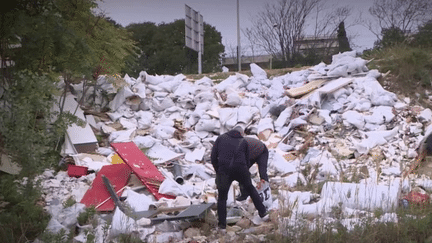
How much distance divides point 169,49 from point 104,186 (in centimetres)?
2219

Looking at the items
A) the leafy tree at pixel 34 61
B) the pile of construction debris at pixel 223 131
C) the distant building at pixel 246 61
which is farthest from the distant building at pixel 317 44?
the leafy tree at pixel 34 61

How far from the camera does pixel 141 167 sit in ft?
23.9

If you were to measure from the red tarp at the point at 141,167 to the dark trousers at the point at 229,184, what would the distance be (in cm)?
164

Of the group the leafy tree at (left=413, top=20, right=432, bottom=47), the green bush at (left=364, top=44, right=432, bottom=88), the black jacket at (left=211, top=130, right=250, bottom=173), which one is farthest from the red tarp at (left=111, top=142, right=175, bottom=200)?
the leafy tree at (left=413, top=20, right=432, bottom=47)

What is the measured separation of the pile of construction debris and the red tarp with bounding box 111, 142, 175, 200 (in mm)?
26

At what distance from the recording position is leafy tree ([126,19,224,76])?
1071 inches

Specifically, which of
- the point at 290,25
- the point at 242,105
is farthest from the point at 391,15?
the point at 242,105

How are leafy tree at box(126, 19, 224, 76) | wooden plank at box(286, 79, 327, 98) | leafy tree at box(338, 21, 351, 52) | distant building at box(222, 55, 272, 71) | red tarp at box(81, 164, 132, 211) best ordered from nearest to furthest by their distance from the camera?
red tarp at box(81, 164, 132, 211), wooden plank at box(286, 79, 327, 98), leafy tree at box(338, 21, 351, 52), distant building at box(222, 55, 272, 71), leafy tree at box(126, 19, 224, 76)

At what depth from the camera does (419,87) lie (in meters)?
11.3

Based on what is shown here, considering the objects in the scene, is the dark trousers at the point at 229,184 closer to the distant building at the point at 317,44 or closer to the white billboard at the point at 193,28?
the white billboard at the point at 193,28

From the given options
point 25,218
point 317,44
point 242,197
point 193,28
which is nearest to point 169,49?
point 193,28

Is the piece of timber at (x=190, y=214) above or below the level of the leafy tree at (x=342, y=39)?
below

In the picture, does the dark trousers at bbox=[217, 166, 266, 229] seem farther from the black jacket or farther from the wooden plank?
the wooden plank

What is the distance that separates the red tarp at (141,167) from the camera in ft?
22.5
